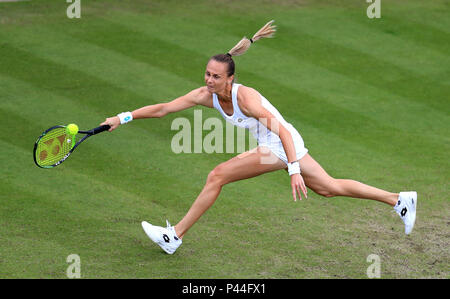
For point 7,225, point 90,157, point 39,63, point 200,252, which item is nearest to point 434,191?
point 200,252

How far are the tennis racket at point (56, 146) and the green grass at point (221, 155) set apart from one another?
78 centimetres

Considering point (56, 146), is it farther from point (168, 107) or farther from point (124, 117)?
point (168, 107)

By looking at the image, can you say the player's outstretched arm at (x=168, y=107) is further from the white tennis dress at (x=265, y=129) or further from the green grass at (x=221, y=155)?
the green grass at (x=221, y=155)

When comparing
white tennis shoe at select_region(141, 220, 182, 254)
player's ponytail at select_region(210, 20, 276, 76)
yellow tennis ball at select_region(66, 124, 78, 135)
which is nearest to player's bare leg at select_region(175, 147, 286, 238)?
white tennis shoe at select_region(141, 220, 182, 254)

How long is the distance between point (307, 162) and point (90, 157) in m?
3.36

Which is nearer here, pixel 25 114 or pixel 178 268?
pixel 178 268

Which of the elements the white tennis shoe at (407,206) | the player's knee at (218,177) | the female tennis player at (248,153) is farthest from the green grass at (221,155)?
the player's knee at (218,177)

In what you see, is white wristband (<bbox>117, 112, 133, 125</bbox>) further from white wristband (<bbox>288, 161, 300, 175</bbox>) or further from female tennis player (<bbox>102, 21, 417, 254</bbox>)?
white wristband (<bbox>288, 161, 300, 175</bbox>)

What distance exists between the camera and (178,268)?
256 inches

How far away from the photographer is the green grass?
680 centimetres

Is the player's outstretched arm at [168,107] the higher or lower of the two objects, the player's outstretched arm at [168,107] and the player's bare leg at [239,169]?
the higher

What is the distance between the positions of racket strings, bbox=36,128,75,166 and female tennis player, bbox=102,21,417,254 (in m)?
0.48

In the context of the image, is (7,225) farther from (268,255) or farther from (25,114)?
(25,114)

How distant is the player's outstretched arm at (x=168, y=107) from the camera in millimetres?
6836
